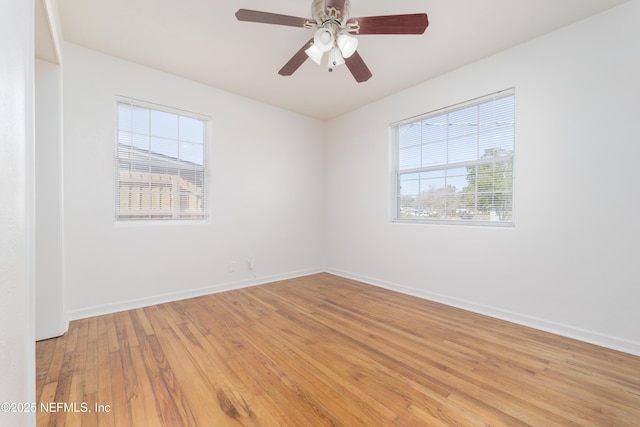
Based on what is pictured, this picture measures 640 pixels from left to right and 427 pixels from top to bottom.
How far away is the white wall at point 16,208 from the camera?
689mm

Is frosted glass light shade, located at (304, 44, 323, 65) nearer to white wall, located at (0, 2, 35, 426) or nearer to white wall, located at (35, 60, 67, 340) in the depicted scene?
white wall, located at (0, 2, 35, 426)

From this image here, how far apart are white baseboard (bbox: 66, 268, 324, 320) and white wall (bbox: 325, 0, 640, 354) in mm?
2264

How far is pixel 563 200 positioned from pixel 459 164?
1049mm

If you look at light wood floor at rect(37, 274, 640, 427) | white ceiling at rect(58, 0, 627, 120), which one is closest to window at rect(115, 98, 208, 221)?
white ceiling at rect(58, 0, 627, 120)

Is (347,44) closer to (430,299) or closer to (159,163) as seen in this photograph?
(159,163)

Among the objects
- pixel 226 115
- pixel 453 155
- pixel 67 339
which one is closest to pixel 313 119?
pixel 226 115

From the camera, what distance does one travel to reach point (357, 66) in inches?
93.2

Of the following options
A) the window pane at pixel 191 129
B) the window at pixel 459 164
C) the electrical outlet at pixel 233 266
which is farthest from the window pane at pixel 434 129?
the electrical outlet at pixel 233 266

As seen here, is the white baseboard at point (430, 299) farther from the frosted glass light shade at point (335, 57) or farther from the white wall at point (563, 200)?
the frosted glass light shade at point (335, 57)

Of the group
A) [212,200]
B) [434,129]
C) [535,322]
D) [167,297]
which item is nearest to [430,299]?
[535,322]

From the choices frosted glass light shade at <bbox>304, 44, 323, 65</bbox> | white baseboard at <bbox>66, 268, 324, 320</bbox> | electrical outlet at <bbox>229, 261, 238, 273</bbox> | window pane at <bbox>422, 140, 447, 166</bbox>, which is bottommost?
white baseboard at <bbox>66, 268, 324, 320</bbox>

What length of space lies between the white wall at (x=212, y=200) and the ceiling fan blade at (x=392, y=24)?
2.43m

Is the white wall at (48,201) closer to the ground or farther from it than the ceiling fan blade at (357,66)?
closer to the ground

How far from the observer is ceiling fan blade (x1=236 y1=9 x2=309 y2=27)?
178cm
